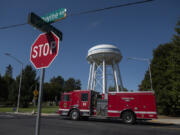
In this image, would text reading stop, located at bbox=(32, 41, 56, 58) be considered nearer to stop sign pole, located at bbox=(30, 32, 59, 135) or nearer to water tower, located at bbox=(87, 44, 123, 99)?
stop sign pole, located at bbox=(30, 32, 59, 135)

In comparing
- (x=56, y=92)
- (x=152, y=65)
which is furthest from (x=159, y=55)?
(x=56, y=92)

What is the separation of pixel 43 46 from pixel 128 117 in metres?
12.7

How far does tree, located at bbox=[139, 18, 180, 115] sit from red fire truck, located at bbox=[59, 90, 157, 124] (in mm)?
7834

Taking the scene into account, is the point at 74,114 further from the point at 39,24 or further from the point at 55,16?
the point at 39,24

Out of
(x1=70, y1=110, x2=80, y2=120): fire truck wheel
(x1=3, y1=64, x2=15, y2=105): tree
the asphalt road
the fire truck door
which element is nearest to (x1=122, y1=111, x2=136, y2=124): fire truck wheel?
Answer: the asphalt road

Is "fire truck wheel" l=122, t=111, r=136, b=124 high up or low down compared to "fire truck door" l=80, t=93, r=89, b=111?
down

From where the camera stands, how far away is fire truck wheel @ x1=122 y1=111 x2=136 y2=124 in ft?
44.4

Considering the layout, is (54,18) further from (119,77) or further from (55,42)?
(119,77)

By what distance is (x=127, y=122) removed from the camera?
13.6m

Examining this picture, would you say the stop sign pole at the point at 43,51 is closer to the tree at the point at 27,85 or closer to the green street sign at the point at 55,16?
the green street sign at the point at 55,16

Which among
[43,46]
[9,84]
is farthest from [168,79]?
[9,84]

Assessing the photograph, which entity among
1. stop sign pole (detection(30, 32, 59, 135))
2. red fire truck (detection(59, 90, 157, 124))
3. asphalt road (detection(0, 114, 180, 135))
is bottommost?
asphalt road (detection(0, 114, 180, 135))

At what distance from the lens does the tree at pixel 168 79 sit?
792 inches

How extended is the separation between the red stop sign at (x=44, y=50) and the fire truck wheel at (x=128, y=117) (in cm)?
1242
